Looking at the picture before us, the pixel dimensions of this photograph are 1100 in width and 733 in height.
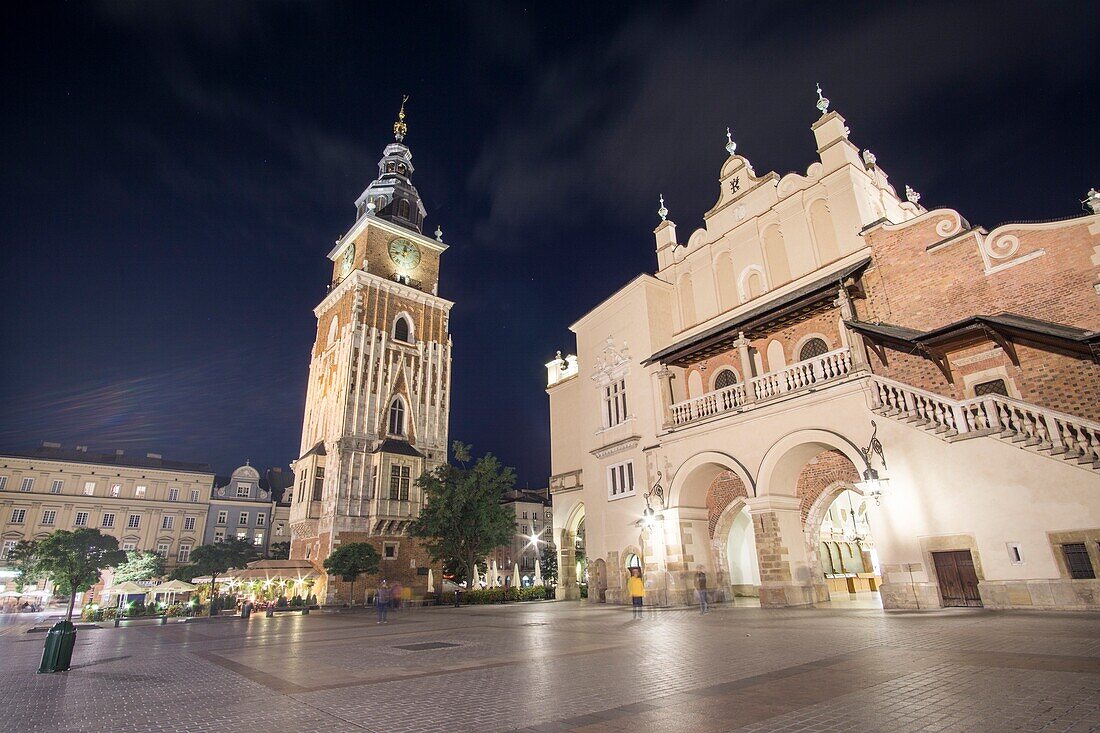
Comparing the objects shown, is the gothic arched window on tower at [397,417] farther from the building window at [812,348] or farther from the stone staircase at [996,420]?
the stone staircase at [996,420]

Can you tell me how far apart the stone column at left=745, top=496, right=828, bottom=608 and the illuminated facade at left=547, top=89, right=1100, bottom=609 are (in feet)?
0.24

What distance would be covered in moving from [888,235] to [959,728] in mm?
17574

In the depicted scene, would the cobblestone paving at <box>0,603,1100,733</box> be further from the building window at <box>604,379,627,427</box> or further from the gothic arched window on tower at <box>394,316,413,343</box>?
the gothic arched window on tower at <box>394,316,413,343</box>

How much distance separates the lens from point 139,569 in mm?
48156

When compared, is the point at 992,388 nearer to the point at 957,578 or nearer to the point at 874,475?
the point at 874,475

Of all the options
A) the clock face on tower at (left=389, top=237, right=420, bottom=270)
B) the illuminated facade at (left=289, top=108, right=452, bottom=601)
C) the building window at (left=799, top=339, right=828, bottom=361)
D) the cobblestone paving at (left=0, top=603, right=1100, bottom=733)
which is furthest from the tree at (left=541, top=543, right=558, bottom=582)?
the cobblestone paving at (left=0, top=603, right=1100, bottom=733)

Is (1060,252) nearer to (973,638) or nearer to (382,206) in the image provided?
(973,638)

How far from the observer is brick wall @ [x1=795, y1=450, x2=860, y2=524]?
20.1m

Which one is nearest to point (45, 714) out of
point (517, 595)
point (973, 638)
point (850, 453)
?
point (973, 638)

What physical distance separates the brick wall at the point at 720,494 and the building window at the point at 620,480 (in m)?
3.31

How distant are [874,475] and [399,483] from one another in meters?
37.2

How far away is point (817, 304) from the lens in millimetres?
19188

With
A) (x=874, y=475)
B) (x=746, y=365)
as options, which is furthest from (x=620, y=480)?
(x=874, y=475)

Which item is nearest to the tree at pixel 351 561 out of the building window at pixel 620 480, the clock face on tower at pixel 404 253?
the building window at pixel 620 480
